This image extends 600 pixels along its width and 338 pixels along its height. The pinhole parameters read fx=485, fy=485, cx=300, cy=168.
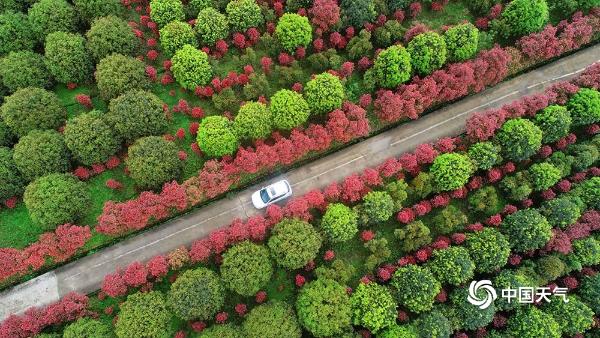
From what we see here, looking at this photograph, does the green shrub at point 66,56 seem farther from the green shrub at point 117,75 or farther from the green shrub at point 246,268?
the green shrub at point 246,268

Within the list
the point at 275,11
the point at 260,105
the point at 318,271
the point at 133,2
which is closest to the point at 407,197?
the point at 318,271

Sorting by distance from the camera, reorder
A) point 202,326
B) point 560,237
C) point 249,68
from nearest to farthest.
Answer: point 202,326, point 560,237, point 249,68

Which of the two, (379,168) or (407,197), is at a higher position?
(379,168)

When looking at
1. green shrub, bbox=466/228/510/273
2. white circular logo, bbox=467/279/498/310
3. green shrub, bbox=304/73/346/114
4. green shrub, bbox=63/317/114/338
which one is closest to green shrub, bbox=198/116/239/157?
green shrub, bbox=304/73/346/114

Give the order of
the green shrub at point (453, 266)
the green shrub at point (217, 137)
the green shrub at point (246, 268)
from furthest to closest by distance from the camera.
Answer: the green shrub at point (217, 137)
the green shrub at point (453, 266)
the green shrub at point (246, 268)

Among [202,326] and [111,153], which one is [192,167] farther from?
[202,326]

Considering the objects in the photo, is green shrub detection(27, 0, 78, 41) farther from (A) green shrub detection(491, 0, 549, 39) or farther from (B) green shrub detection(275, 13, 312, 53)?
(A) green shrub detection(491, 0, 549, 39)

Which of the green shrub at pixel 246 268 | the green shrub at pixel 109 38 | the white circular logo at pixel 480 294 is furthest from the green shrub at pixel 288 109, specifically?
the white circular logo at pixel 480 294
